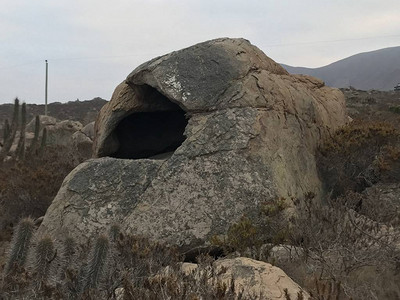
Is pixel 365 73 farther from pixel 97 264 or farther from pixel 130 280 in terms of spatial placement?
pixel 130 280

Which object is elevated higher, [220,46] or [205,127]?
[220,46]

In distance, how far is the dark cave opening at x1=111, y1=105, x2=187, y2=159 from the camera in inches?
365

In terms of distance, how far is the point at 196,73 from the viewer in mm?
6977

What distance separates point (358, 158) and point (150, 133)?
14.2ft

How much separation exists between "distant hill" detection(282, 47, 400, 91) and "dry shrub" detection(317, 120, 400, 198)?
5728 inches

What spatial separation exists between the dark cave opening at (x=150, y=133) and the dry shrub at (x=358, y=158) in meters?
3.22

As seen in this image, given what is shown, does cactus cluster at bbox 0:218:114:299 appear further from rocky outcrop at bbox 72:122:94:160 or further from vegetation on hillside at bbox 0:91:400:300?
rocky outcrop at bbox 72:122:94:160

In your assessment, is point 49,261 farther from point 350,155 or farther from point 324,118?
point 324,118

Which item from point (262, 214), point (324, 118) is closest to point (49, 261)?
point (262, 214)

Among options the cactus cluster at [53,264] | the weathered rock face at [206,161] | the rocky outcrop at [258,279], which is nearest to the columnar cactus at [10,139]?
the weathered rock face at [206,161]

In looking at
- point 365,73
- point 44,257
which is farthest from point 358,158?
point 365,73

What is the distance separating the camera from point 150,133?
388 inches

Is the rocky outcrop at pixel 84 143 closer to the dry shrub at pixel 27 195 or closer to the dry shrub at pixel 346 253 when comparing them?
the dry shrub at pixel 27 195

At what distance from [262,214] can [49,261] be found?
2.79 m
